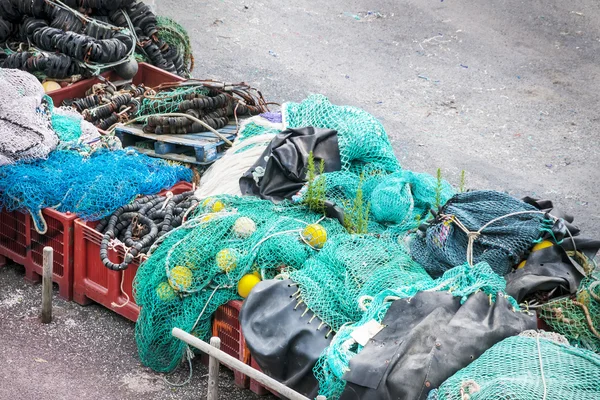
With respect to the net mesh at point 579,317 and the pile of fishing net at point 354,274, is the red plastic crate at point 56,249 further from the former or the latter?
the net mesh at point 579,317

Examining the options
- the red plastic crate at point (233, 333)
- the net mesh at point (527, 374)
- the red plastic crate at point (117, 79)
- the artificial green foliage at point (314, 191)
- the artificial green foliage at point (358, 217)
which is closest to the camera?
the net mesh at point (527, 374)

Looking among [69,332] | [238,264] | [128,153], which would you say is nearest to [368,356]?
[238,264]

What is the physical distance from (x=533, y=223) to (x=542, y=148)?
13.5 ft

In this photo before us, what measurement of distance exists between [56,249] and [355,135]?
239 cm

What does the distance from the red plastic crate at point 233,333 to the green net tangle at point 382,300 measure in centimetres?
75

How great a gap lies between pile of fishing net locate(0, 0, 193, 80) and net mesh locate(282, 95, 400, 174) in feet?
7.22

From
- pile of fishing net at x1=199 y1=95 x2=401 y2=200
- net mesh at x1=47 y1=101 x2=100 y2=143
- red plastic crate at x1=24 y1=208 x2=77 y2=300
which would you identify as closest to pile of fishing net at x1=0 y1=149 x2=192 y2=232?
red plastic crate at x1=24 y1=208 x2=77 y2=300

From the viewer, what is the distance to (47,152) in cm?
648

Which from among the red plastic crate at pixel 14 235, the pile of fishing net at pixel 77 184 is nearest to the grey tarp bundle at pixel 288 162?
the pile of fishing net at pixel 77 184

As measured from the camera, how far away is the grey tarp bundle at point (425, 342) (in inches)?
163

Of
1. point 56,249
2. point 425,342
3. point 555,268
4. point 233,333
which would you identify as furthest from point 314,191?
point 56,249

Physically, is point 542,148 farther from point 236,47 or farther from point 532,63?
point 236,47

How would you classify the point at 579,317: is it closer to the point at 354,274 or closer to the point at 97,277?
the point at 354,274

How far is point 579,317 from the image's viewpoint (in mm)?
4863
